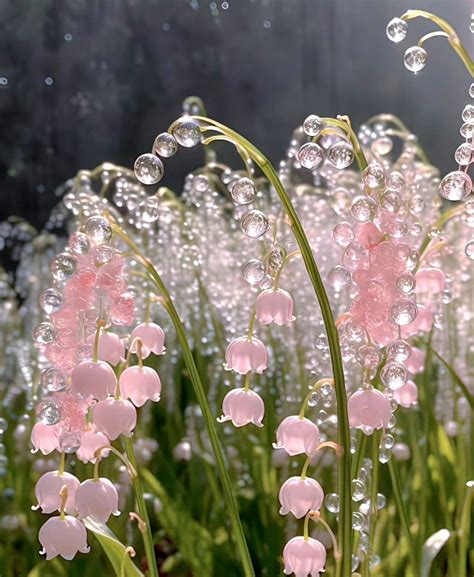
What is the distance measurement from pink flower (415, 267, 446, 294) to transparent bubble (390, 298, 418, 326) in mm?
196

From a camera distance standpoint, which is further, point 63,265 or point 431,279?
point 431,279

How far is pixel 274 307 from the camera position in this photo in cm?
53

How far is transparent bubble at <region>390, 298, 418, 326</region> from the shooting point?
0.48 meters

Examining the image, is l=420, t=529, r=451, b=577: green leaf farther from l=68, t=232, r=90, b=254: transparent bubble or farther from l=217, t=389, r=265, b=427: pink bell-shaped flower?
l=68, t=232, r=90, b=254: transparent bubble

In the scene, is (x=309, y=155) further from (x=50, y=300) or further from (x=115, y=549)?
(x=115, y=549)

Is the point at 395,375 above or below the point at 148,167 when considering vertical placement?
below

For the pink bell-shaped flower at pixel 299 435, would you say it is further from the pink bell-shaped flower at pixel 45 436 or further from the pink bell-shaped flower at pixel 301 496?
the pink bell-shaped flower at pixel 45 436

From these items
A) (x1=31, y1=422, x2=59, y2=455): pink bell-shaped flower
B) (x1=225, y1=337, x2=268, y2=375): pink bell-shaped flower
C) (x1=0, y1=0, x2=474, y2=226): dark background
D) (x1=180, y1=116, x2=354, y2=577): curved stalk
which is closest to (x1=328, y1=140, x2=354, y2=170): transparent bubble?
(x1=180, y1=116, x2=354, y2=577): curved stalk

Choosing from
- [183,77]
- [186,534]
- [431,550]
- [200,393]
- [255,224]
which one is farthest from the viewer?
[183,77]

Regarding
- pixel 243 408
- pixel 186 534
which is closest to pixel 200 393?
pixel 243 408

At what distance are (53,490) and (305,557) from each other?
0.14 metres

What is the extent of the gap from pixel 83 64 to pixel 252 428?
1807 mm

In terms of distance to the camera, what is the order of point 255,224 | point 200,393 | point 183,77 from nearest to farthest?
point 255,224, point 200,393, point 183,77

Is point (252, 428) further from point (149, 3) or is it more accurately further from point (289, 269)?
point (149, 3)
